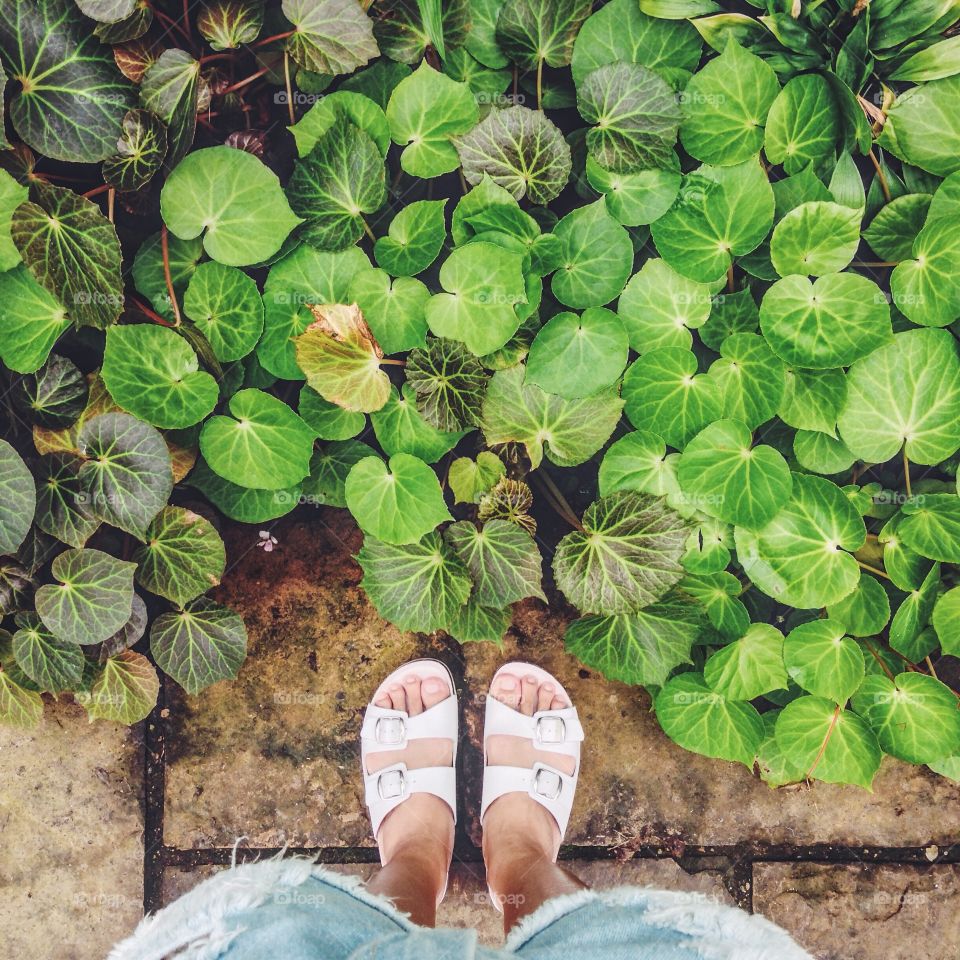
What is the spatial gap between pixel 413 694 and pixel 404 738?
10 centimetres

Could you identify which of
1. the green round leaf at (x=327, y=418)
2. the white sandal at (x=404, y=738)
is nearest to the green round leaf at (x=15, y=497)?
the green round leaf at (x=327, y=418)

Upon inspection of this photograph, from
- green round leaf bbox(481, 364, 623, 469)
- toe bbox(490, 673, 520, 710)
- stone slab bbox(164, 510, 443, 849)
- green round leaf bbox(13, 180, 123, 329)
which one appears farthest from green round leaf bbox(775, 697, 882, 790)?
green round leaf bbox(13, 180, 123, 329)

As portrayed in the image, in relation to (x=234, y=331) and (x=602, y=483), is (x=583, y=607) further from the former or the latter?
(x=234, y=331)

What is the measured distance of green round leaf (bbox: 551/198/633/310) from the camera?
1388mm

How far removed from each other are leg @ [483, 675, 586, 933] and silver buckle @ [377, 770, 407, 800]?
220mm

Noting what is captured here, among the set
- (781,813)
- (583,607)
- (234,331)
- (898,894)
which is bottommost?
(898,894)

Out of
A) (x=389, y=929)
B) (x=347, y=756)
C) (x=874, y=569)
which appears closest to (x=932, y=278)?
(x=874, y=569)

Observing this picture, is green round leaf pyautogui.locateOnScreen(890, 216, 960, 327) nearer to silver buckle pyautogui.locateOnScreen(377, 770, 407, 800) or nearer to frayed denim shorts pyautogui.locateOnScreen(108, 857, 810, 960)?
frayed denim shorts pyautogui.locateOnScreen(108, 857, 810, 960)

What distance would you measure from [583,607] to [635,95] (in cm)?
96

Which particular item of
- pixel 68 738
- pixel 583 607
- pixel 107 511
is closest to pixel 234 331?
pixel 107 511

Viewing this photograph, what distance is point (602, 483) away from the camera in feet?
4.85

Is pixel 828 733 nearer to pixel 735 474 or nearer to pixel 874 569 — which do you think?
pixel 874 569

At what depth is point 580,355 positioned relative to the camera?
4.59 ft

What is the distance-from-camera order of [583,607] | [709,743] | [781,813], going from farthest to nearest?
[781,813] < [709,743] < [583,607]
